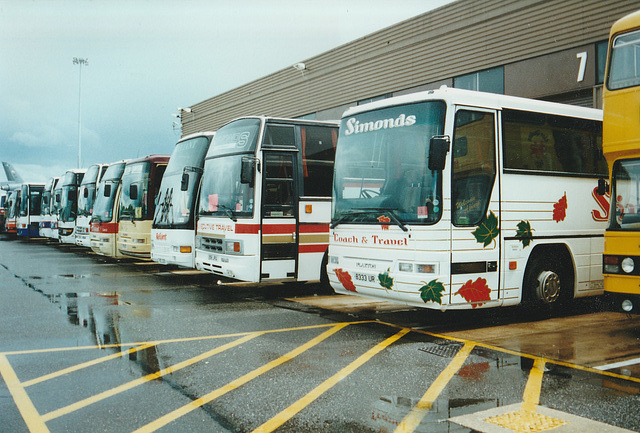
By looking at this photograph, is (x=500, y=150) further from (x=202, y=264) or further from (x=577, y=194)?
(x=202, y=264)

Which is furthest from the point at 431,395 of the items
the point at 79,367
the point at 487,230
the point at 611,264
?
the point at 611,264

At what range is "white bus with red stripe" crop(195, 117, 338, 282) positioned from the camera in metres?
10.8

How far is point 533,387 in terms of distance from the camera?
5703mm

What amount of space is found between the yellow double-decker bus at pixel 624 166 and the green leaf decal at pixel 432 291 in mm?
2101

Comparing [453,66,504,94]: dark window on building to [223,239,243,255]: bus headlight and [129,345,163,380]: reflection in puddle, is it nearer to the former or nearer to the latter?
[223,239,243,255]: bus headlight

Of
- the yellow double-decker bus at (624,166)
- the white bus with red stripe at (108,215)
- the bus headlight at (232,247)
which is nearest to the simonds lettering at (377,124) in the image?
the yellow double-decker bus at (624,166)

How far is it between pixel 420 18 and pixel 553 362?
56.9ft

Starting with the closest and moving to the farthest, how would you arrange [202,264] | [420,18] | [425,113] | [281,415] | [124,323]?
1. [281,415]
2. [425,113]
3. [124,323]
4. [202,264]
5. [420,18]

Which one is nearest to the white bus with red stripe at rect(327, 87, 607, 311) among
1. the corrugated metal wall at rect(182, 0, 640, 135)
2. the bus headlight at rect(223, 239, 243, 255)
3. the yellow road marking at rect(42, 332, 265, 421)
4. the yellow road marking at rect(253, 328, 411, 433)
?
the yellow road marking at rect(253, 328, 411, 433)

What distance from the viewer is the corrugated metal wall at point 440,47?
664 inches

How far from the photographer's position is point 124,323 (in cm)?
870

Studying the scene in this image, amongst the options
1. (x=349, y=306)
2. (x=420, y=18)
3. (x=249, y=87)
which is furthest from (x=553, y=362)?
(x=249, y=87)

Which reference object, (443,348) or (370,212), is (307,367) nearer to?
(443,348)

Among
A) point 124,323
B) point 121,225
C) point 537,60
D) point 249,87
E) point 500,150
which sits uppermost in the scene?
point 249,87
